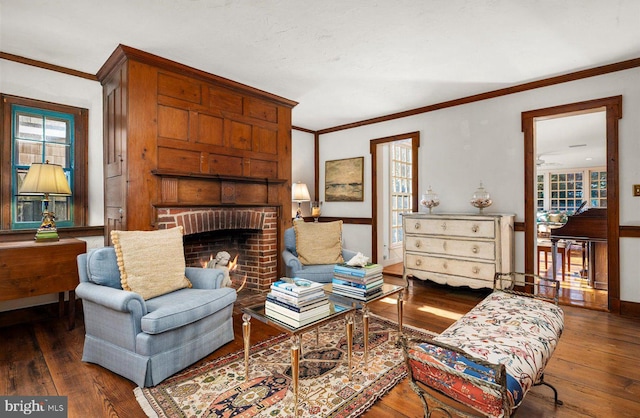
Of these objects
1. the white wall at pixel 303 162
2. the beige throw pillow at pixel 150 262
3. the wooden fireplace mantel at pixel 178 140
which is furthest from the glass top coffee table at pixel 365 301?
the white wall at pixel 303 162

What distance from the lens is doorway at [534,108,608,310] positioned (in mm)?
3838

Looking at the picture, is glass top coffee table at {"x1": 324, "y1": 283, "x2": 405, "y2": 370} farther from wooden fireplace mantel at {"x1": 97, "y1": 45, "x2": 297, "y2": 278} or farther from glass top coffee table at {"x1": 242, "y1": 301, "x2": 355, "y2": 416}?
wooden fireplace mantel at {"x1": 97, "y1": 45, "x2": 297, "y2": 278}

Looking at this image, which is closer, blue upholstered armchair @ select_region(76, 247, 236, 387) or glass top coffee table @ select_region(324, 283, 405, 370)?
blue upholstered armchair @ select_region(76, 247, 236, 387)

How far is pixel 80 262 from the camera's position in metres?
2.28

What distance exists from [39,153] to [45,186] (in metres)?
0.68

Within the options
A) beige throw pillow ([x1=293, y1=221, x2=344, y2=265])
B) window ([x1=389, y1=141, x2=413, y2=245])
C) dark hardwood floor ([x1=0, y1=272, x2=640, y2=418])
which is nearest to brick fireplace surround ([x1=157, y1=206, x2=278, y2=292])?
beige throw pillow ([x1=293, y1=221, x2=344, y2=265])

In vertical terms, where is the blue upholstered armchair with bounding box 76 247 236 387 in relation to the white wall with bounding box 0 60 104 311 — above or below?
below

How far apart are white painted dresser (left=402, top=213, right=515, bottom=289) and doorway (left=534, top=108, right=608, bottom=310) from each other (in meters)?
0.79

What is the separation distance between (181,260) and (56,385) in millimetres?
1036

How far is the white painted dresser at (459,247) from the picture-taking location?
3.48 meters

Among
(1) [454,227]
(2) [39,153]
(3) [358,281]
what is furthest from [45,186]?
(1) [454,227]

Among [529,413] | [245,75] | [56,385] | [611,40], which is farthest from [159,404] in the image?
[611,40]

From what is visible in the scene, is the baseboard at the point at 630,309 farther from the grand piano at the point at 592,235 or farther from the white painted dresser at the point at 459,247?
the white painted dresser at the point at 459,247

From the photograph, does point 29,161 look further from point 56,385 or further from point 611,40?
point 611,40
